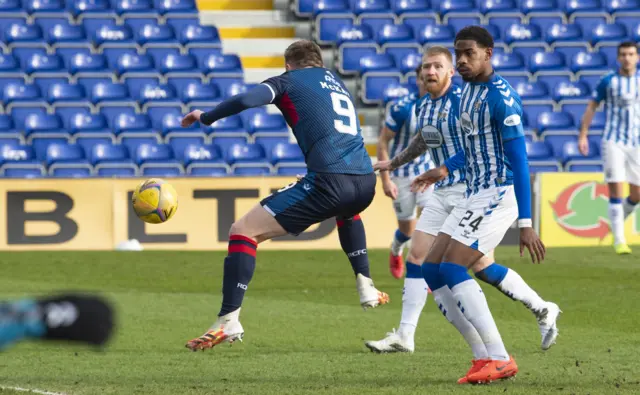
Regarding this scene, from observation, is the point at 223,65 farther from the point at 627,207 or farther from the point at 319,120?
the point at 319,120

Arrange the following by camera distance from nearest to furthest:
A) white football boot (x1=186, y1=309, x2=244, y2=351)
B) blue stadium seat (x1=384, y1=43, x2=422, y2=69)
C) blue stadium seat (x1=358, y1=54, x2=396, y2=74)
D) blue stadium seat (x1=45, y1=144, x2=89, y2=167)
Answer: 1. white football boot (x1=186, y1=309, x2=244, y2=351)
2. blue stadium seat (x1=45, y1=144, x2=89, y2=167)
3. blue stadium seat (x1=358, y1=54, x2=396, y2=74)
4. blue stadium seat (x1=384, y1=43, x2=422, y2=69)

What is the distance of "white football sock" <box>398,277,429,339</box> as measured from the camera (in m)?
7.62

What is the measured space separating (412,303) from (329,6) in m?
13.6

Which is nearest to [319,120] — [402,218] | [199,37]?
[402,218]

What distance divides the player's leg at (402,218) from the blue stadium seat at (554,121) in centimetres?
764

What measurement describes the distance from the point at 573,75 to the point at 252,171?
21.5 feet

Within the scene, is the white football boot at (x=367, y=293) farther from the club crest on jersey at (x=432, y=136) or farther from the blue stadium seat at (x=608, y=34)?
the blue stadium seat at (x=608, y=34)

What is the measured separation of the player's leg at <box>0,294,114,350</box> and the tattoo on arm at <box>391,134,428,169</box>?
16.9 ft

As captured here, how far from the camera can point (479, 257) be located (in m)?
6.23

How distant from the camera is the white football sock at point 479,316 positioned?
243 inches

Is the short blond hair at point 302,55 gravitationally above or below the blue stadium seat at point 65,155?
above

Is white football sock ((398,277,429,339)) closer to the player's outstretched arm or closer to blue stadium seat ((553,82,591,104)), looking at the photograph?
the player's outstretched arm

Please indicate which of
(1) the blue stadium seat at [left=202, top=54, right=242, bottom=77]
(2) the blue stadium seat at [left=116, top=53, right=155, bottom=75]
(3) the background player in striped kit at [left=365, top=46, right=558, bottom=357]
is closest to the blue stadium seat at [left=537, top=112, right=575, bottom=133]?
(1) the blue stadium seat at [left=202, top=54, right=242, bottom=77]

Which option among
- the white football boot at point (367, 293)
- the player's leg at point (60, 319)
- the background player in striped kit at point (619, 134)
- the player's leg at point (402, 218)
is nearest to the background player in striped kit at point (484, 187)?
the white football boot at point (367, 293)
